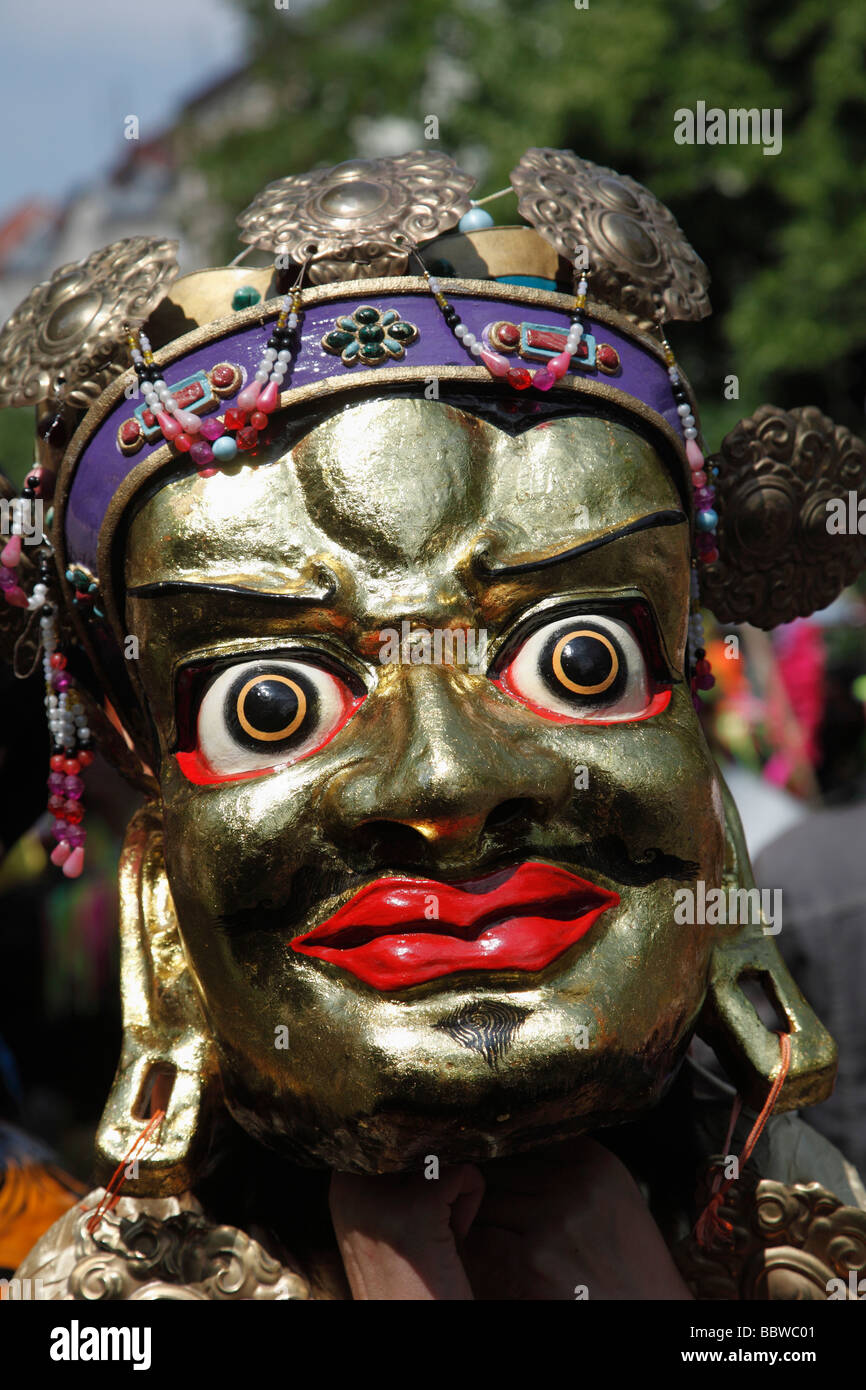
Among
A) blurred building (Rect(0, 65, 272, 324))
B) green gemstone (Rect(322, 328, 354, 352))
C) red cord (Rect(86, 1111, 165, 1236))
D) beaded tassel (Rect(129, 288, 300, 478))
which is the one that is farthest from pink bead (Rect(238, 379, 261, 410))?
blurred building (Rect(0, 65, 272, 324))

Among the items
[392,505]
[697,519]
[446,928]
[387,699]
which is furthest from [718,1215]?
[392,505]

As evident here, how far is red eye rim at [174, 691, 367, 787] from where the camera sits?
1.91 metres

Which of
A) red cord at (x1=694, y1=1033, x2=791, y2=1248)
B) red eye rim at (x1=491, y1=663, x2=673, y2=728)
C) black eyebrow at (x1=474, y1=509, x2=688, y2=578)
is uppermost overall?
black eyebrow at (x1=474, y1=509, x2=688, y2=578)

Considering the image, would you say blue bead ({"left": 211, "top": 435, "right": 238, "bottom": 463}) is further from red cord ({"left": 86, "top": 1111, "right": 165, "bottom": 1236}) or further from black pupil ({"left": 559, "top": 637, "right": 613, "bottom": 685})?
red cord ({"left": 86, "top": 1111, "right": 165, "bottom": 1236})

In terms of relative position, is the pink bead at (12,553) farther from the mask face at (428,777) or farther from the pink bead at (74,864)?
the pink bead at (74,864)

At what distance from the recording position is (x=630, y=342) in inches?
83.7

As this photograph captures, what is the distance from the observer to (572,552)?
6.38 feet

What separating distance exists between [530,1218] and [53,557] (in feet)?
4.00

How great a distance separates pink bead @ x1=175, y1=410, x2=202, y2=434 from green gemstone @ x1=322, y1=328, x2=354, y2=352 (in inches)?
8.2

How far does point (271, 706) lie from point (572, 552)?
459mm

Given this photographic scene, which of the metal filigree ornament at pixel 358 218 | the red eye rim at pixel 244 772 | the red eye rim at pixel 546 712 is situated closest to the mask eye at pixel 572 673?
the red eye rim at pixel 546 712

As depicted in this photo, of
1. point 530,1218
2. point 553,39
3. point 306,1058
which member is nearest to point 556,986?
point 306,1058

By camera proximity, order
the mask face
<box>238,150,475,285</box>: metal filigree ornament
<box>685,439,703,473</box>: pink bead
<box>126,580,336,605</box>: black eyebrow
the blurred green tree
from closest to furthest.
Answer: the mask face
<box>126,580,336,605</box>: black eyebrow
<box>238,150,475,285</box>: metal filigree ornament
<box>685,439,703,473</box>: pink bead
the blurred green tree
